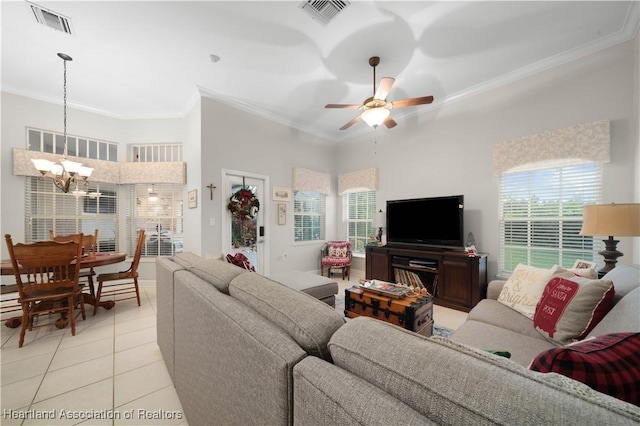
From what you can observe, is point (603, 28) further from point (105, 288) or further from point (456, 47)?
point (105, 288)

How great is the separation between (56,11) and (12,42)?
994mm

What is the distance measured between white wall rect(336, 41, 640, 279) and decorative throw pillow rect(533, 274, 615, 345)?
1.80 m

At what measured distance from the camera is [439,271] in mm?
3516

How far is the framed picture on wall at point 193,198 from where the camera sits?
392 cm

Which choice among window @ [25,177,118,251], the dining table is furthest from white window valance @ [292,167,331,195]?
window @ [25,177,118,251]

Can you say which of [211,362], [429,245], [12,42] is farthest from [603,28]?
[12,42]

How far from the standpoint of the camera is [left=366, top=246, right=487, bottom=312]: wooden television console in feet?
10.6

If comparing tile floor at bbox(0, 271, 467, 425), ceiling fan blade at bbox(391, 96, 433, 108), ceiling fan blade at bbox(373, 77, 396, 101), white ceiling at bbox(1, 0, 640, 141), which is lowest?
tile floor at bbox(0, 271, 467, 425)

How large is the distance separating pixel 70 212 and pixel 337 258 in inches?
182

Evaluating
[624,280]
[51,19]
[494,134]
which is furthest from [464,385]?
[51,19]

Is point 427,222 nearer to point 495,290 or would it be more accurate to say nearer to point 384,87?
point 495,290

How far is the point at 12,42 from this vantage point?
2.77m

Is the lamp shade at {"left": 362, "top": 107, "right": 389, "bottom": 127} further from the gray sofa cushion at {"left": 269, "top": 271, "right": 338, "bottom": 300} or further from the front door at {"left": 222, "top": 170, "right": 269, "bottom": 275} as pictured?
the front door at {"left": 222, "top": 170, "right": 269, "bottom": 275}

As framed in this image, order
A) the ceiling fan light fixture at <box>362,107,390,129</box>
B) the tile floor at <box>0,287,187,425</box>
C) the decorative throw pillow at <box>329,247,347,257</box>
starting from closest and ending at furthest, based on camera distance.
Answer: the tile floor at <box>0,287,187,425</box> < the ceiling fan light fixture at <box>362,107,390,129</box> < the decorative throw pillow at <box>329,247,347,257</box>
